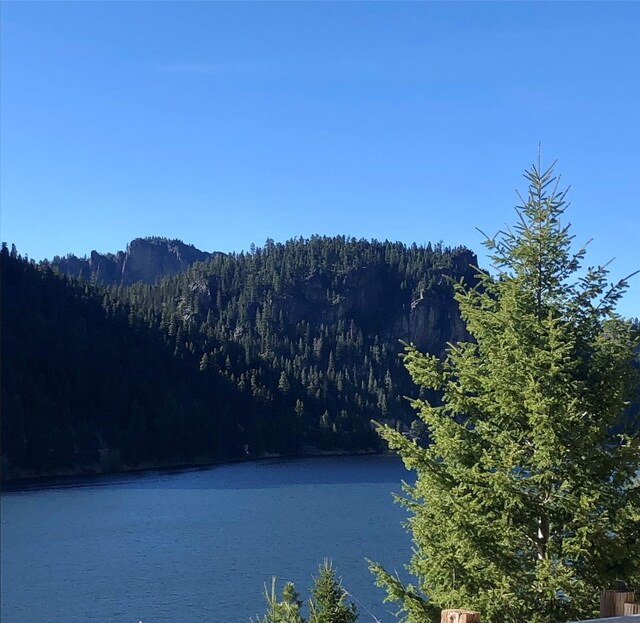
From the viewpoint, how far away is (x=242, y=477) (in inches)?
3713

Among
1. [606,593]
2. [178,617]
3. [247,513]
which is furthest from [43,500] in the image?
[606,593]

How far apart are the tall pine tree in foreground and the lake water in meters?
18.9

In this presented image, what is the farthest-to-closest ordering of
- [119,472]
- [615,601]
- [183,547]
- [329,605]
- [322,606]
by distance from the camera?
[119,472] → [183,547] → [322,606] → [329,605] → [615,601]

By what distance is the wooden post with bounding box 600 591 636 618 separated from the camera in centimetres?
549

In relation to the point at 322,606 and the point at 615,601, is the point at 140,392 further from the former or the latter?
the point at 615,601

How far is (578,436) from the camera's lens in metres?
9.60

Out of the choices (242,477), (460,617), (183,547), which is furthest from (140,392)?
(460,617)

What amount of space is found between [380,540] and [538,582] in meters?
36.3

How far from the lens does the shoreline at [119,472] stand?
8554cm

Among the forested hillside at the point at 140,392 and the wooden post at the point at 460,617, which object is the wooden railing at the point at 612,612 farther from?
the forested hillside at the point at 140,392

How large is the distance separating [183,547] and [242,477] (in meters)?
47.9

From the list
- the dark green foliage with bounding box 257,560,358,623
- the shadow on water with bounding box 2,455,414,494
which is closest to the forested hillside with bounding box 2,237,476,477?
the shadow on water with bounding box 2,455,414,494

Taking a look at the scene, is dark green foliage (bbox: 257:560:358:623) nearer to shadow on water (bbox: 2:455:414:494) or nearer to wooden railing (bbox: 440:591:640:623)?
wooden railing (bbox: 440:591:640:623)

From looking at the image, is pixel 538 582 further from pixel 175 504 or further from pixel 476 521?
pixel 175 504
